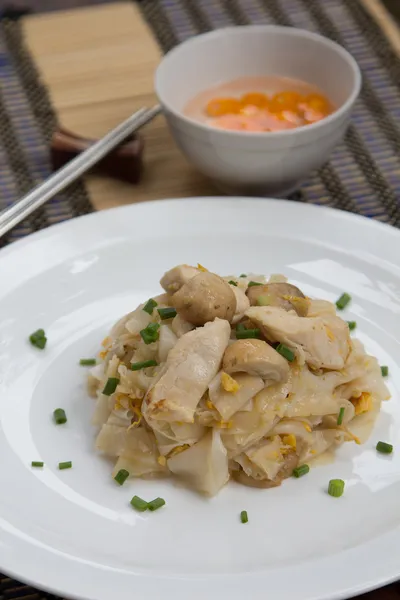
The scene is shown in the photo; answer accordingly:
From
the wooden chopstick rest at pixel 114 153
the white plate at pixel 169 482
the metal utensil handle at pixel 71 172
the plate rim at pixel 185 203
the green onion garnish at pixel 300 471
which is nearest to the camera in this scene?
the white plate at pixel 169 482

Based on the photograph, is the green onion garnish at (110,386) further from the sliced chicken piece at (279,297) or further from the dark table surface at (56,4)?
the dark table surface at (56,4)

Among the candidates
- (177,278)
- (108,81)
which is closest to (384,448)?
(177,278)

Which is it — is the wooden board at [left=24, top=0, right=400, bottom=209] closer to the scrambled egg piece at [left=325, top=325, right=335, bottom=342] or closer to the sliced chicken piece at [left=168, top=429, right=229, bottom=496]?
the scrambled egg piece at [left=325, top=325, right=335, bottom=342]


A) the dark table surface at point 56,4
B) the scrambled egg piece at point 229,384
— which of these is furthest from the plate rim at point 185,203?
the dark table surface at point 56,4

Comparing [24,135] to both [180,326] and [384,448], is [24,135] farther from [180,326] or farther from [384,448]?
[384,448]

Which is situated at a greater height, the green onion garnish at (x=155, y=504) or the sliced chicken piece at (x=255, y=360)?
the sliced chicken piece at (x=255, y=360)
